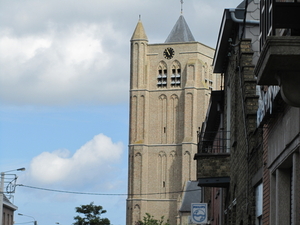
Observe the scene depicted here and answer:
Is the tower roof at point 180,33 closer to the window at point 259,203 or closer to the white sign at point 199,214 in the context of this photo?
the white sign at point 199,214

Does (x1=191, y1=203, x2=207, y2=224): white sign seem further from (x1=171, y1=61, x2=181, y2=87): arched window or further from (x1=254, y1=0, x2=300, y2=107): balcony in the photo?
(x1=171, y1=61, x2=181, y2=87): arched window

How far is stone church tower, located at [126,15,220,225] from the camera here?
9881 cm

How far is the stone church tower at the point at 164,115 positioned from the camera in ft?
324

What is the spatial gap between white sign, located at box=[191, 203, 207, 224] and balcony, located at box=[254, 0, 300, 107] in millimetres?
13585

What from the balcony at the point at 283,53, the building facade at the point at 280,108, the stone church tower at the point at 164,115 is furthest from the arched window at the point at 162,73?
the balcony at the point at 283,53

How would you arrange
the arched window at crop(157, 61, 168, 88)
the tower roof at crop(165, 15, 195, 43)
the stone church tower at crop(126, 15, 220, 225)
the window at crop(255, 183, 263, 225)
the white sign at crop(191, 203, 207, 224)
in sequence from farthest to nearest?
the tower roof at crop(165, 15, 195, 43), the arched window at crop(157, 61, 168, 88), the stone church tower at crop(126, 15, 220, 225), the white sign at crop(191, 203, 207, 224), the window at crop(255, 183, 263, 225)

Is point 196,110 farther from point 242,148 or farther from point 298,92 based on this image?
point 298,92

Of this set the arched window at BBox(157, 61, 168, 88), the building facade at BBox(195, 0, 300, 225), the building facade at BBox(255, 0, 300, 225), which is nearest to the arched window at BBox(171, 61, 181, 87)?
the arched window at BBox(157, 61, 168, 88)

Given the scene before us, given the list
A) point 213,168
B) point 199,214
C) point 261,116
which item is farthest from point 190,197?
point 261,116

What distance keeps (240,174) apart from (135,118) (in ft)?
289

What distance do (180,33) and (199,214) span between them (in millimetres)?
90018

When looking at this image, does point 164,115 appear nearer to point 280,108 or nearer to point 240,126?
point 240,126

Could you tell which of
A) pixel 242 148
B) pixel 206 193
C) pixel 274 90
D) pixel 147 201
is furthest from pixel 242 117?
pixel 147 201

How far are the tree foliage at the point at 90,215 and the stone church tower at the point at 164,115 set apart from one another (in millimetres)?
11481
